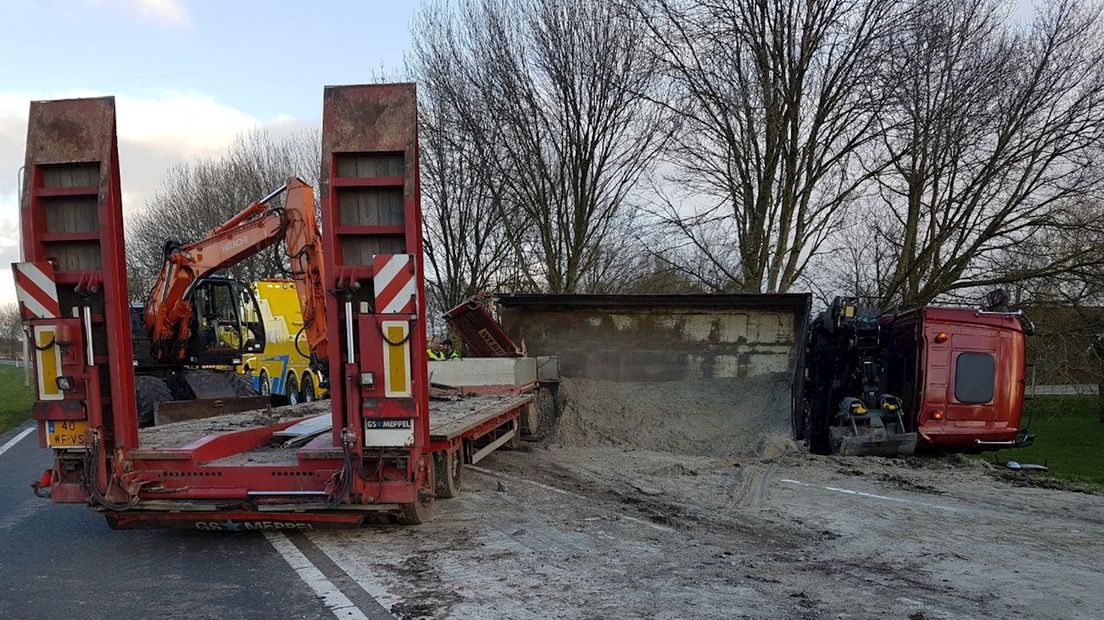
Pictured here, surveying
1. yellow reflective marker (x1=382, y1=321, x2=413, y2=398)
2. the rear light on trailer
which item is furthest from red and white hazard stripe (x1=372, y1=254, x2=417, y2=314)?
the rear light on trailer

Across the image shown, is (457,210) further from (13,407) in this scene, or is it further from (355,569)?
(355,569)

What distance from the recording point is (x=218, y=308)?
14.1m

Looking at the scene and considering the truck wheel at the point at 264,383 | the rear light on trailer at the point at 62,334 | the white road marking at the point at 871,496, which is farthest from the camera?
the truck wheel at the point at 264,383

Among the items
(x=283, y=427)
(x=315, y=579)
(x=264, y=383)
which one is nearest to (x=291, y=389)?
(x=264, y=383)

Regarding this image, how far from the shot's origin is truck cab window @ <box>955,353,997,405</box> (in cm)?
1059

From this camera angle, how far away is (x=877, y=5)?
54.8 feet

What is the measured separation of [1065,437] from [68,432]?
20842 mm

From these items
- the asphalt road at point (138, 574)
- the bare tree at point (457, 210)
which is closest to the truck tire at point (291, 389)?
the bare tree at point (457, 210)

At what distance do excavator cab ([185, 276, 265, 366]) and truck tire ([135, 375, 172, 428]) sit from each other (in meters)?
1.20

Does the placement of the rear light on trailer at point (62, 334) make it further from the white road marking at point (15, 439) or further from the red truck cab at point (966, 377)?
the red truck cab at point (966, 377)

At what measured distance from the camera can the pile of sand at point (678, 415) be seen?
10.9m

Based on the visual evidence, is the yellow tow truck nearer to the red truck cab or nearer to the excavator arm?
the excavator arm

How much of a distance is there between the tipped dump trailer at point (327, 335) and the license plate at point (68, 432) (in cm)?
1

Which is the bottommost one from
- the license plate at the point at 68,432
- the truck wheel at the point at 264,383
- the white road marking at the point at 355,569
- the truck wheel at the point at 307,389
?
the truck wheel at the point at 307,389
